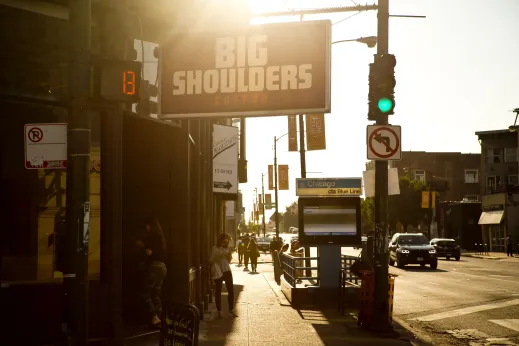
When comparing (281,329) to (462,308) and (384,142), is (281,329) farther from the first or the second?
(462,308)

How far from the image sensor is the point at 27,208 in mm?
10078

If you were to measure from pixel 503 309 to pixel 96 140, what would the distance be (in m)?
10.7

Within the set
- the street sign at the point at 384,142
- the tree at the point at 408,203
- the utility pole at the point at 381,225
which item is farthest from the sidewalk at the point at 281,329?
the tree at the point at 408,203

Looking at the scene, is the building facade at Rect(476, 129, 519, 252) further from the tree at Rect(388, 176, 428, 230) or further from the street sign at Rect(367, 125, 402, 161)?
the street sign at Rect(367, 125, 402, 161)

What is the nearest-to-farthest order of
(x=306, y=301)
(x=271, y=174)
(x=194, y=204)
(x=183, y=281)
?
(x=183, y=281), (x=194, y=204), (x=306, y=301), (x=271, y=174)

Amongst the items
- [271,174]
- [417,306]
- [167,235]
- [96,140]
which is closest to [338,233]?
[417,306]

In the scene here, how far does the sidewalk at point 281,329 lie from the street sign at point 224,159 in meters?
6.33

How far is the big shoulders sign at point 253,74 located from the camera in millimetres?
10227

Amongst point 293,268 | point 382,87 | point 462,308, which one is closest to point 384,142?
point 382,87

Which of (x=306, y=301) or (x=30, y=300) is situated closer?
(x=30, y=300)

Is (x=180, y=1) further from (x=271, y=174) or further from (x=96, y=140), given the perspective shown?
(x=271, y=174)

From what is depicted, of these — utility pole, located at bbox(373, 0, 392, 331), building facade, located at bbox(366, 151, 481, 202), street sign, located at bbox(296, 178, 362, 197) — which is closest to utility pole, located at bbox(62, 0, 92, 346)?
utility pole, located at bbox(373, 0, 392, 331)

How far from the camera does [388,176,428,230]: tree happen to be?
8288 centimetres

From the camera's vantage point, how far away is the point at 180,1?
43.0 ft
